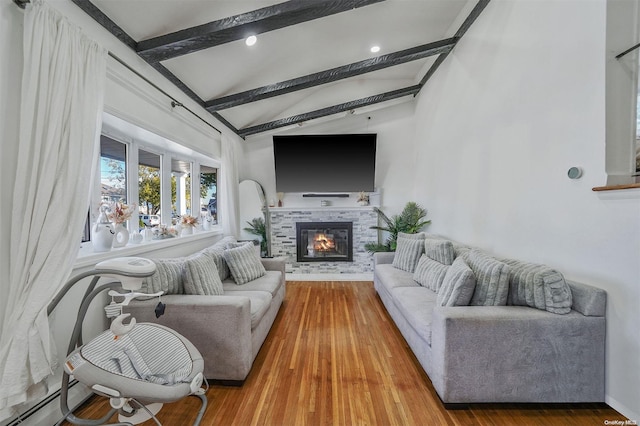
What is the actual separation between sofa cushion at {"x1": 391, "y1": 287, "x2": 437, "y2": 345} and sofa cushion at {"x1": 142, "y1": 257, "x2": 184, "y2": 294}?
6.42 feet

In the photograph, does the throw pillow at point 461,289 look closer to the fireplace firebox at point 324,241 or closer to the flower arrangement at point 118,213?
the flower arrangement at point 118,213

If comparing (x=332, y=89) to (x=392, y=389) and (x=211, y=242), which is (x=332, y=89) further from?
(x=392, y=389)

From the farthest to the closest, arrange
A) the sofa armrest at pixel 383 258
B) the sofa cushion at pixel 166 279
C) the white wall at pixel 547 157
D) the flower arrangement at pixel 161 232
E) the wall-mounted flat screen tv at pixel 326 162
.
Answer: the wall-mounted flat screen tv at pixel 326 162
the sofa armrest at pixel 383 258
the flower arrangement at pixel 161 232
the sofa cushion at pixel 166 279
the white wall at pixel 547 157

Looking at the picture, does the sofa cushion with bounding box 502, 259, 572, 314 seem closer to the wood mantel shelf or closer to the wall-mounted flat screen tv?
the wood mantel shelf

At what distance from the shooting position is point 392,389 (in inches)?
73.4

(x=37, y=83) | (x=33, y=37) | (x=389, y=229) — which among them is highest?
(x=33, y=37)

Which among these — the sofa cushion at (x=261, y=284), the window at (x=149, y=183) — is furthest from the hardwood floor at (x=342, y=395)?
the window at (x=149, y=183)

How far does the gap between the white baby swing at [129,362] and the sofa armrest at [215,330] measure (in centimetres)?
26

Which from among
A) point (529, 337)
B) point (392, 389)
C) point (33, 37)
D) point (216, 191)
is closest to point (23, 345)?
point (33, 37)

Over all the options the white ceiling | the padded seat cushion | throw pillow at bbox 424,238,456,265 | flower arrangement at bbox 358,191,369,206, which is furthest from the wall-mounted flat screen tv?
the padded seat cushion

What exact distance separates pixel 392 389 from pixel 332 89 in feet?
14.3

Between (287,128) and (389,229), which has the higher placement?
(287,128)

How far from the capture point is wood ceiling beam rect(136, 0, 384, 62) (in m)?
2.17

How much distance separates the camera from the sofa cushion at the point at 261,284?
2781 millimetres
